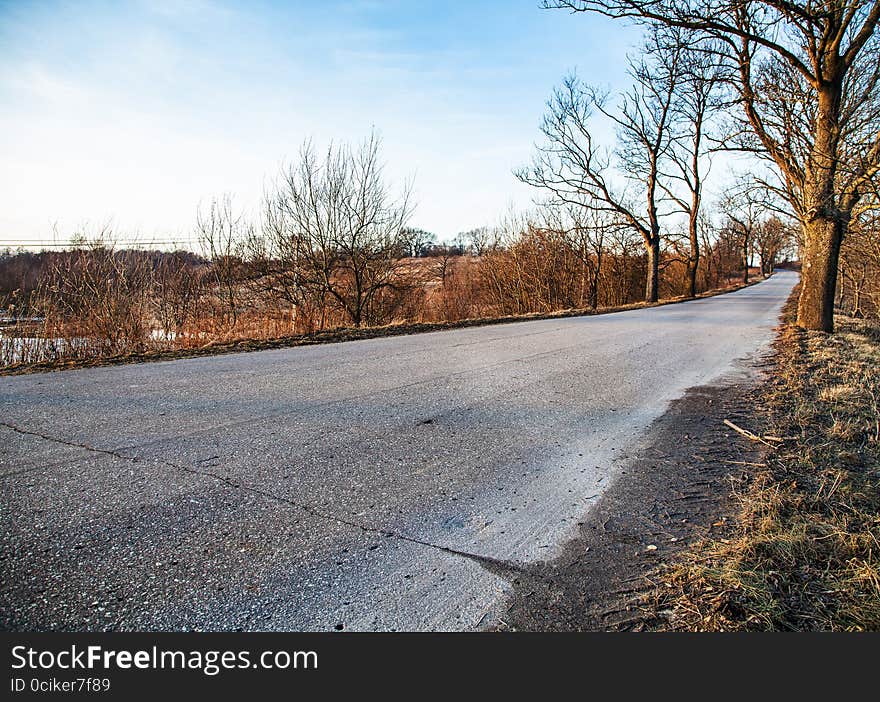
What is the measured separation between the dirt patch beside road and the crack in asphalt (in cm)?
11

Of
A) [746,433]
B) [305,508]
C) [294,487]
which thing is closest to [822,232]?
[746,433]

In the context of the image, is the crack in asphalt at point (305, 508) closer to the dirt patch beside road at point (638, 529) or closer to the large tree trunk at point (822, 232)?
the dirt patch beside road at point (638, 529)

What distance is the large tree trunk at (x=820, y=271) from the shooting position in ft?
35.3

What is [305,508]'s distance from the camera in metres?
3.03

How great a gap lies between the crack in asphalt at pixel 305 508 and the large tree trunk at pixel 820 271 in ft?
36.2

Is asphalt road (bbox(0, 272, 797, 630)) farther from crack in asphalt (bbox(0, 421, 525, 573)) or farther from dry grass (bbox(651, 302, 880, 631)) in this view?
dry grass (bbox(651, 302, 880, 631))

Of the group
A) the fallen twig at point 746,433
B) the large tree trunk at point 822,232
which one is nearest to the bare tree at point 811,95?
the large tree trunk at point 822,232

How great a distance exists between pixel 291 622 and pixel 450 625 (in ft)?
1.92

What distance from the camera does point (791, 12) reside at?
9.08m

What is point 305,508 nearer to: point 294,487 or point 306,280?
point 294,487

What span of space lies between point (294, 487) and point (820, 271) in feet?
38.6

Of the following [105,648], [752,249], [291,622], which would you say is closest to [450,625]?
[291,622]

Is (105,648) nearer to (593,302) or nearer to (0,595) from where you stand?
(0,595)

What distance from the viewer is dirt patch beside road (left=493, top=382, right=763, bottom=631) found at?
2.19 meters
